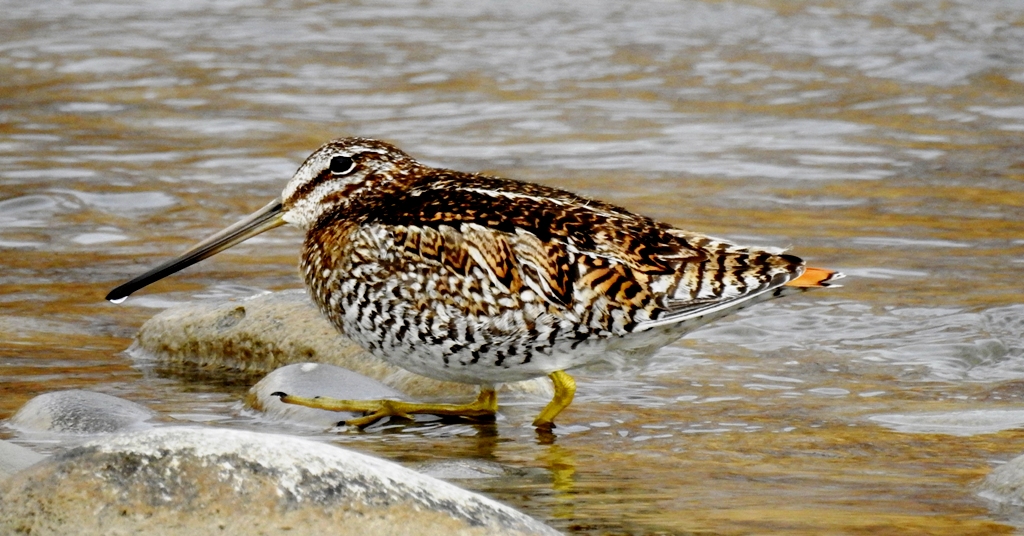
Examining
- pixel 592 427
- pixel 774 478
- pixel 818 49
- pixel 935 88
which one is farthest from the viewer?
pixel 818 49

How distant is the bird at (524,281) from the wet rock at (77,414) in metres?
1.03

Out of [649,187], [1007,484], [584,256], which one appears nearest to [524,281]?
[584,256]

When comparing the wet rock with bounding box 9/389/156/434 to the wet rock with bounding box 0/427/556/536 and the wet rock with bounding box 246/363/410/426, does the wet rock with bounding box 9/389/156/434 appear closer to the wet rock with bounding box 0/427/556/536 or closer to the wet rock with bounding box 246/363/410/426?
the wet rock with bounding box 246/363/410/426

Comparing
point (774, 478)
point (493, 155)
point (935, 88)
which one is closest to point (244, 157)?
point (493, 155)

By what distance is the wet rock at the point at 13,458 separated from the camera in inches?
234

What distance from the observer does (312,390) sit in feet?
26.2

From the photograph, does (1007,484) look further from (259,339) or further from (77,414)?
(259,339)

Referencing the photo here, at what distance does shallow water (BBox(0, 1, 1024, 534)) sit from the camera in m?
7.05

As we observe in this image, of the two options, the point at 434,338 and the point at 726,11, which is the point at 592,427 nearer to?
the point at 434,338

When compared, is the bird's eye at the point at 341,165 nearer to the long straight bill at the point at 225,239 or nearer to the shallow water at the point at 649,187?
the long straight bill at the point at 225,239

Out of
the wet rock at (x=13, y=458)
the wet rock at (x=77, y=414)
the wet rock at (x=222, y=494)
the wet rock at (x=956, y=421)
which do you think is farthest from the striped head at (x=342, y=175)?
the wet rock at (x=222, y=494)

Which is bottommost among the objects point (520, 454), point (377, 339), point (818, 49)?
point (520, 454)

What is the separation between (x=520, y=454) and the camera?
7.29m

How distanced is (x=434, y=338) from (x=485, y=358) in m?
0.24
